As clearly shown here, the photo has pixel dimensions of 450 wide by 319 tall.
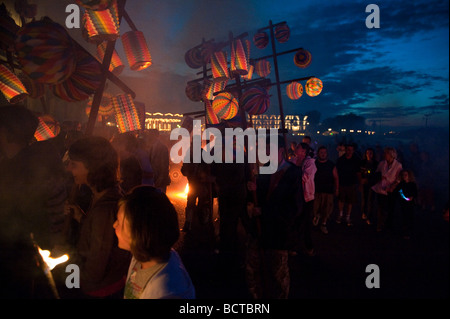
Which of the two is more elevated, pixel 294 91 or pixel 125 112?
pixel 294 91

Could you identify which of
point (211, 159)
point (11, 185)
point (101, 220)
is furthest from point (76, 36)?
point (101, 220)

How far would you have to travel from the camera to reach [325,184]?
6.45 m

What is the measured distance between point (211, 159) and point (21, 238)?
3194mm

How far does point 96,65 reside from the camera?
311cm

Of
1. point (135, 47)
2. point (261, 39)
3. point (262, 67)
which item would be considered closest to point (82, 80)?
point (135, 47)

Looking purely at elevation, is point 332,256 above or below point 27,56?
below

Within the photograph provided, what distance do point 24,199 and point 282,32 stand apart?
992cm

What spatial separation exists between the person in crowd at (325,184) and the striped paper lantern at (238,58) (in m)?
3.00

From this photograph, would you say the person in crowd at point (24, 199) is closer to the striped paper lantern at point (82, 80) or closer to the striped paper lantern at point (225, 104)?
the striped paper lantern at point (82, 80)

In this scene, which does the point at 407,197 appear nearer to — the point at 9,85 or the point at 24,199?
the point at 24,199

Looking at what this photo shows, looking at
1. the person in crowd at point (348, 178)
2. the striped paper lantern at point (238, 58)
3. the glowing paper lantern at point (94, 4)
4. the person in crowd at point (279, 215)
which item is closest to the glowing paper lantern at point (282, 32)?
the striped paper lantern at point (238, 58)

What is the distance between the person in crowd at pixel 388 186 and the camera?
6.33 meters
